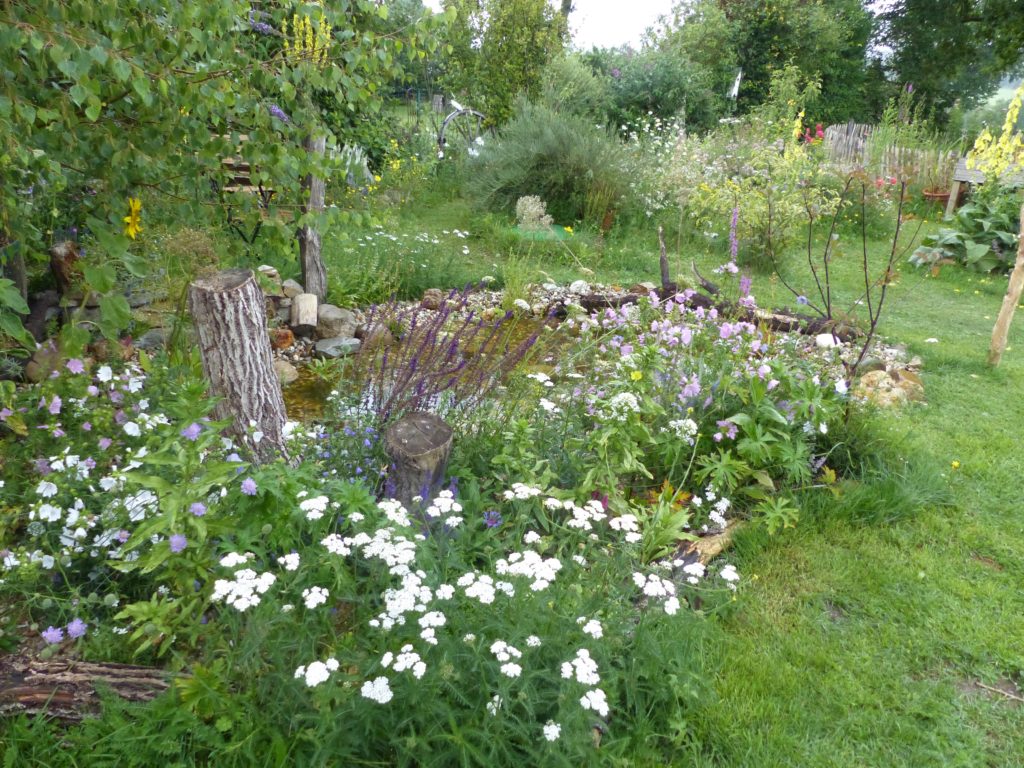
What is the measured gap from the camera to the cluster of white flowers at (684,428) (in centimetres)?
294

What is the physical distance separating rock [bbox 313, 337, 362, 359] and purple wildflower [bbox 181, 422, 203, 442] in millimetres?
2884

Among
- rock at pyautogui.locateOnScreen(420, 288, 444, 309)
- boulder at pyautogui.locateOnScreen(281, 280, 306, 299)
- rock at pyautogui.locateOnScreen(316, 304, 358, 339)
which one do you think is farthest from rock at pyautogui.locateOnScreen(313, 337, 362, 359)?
rock at pyautogui.locateOnScreen(420, 288, 444, 309)

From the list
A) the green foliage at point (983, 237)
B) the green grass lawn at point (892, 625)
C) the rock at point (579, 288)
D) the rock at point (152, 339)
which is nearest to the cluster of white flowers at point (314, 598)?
the green grass lawn at point (892, 625)

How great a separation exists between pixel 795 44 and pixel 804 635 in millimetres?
20458

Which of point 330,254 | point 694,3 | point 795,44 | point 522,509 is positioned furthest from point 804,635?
point 694,3

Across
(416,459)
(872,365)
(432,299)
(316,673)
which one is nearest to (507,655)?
(316,673)

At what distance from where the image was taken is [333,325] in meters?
5.41

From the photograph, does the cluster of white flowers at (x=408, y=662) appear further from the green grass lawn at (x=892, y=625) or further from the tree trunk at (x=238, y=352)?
the tree trunk at (x=238, y=352)

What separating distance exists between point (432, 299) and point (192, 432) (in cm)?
417

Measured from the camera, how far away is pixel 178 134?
2621 millimetres

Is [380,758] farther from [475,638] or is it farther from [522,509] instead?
[522,509]

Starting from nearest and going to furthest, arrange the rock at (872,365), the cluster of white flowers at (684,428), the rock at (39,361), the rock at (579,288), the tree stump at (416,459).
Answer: the tree stump at (416,459) → the cluster of white flowers at (684,428) → the rock at (39,361) → the rock at (872,365) → the rock at (579,288)

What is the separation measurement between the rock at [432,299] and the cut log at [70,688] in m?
4.32

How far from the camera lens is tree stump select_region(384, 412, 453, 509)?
2500mm
